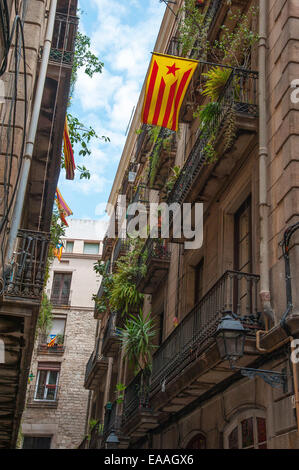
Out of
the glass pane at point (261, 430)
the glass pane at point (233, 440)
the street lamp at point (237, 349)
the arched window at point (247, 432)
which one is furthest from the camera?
the glass pane at point (233, 440)

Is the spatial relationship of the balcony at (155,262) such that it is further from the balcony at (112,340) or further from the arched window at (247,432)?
the arched window at (247,432)

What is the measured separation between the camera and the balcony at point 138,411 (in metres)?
13.3

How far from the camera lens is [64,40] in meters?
12.6

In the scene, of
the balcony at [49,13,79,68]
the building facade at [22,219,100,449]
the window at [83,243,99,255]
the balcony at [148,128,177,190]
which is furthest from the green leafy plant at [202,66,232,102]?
the window at [83,243,99,255]

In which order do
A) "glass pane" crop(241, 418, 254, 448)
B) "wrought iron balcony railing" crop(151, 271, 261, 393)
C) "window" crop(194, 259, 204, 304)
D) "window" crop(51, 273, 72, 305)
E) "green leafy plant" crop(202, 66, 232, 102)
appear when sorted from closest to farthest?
1. "glass pane" crop(241, 418, 254, 448)
2. "wrought iron balcony railing" crop(151, 271, 261, 393)
3. "green leafy plant" crop(202, 66, 232, 102)
4. "window" crop(194, 259, 204, 304)
5. "window" crop(51, 273, 72, 305)

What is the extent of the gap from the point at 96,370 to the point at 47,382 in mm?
8113

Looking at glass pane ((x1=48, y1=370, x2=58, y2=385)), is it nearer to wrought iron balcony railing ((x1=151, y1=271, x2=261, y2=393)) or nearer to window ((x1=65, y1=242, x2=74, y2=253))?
window ((x1=65, y1=242, x2=74, y2=253))

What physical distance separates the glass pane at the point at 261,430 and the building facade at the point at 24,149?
3.90m

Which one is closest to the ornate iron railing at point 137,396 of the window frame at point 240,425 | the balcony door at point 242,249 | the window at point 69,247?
the window frame at point 240,425

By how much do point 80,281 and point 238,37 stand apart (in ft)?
91.0

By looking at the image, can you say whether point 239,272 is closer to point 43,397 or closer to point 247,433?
point 247,433

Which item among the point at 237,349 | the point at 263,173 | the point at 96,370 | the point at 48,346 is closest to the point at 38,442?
the point at 48,346

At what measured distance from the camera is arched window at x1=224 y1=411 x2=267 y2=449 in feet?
27.8

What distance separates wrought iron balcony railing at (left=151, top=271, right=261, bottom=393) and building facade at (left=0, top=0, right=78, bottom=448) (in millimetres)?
2745
